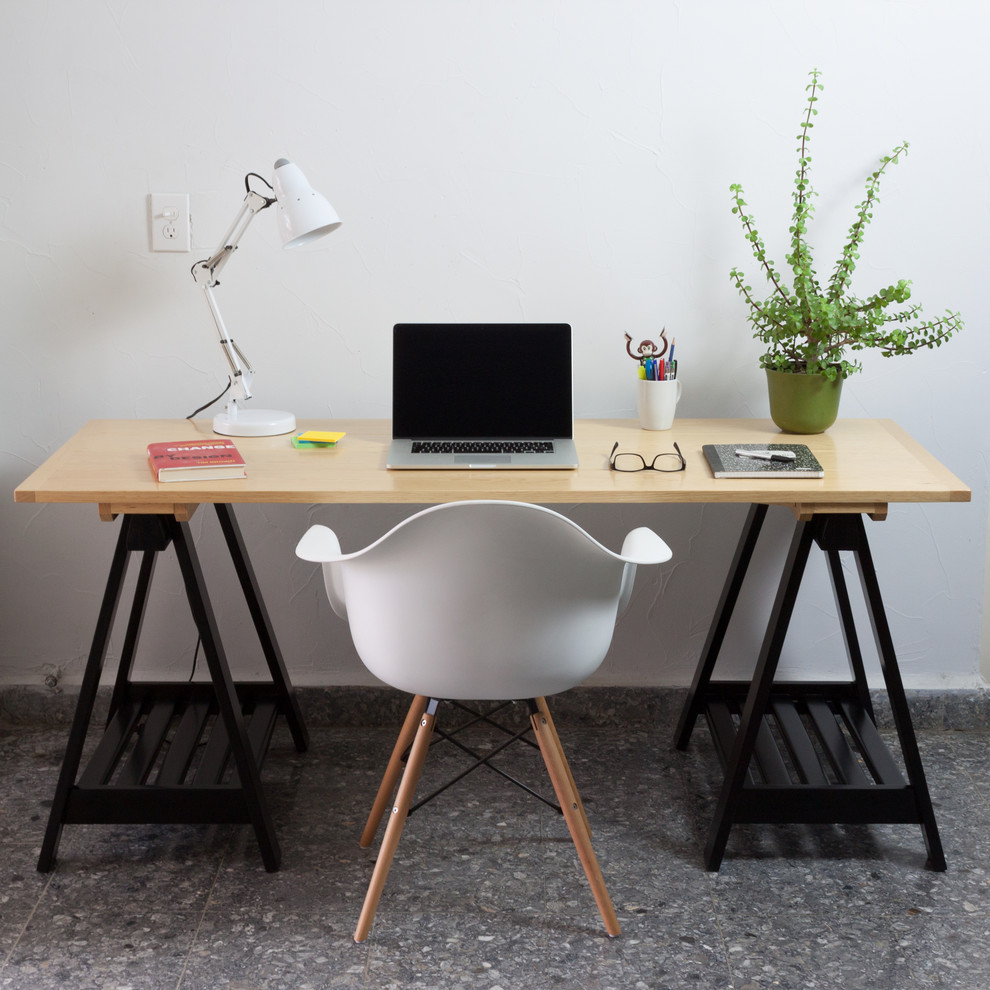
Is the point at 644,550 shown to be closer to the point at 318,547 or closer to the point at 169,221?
the point at 318,547

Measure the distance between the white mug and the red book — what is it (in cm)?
79

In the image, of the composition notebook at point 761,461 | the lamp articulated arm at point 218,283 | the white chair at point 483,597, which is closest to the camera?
the white chair at point 483,597

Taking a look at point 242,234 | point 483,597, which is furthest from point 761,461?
point 242,234

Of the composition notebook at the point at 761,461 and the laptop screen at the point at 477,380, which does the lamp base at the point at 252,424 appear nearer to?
the laptop screen at the point at 477,380

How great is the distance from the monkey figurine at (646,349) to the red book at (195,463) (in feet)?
2.64

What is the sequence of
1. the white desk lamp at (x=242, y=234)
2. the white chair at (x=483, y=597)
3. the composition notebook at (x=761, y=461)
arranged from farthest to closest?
the white desk lamp at (x=242, y=234), the composition notebook at (x=761, y=461), the white chair at (x=483, y=597)

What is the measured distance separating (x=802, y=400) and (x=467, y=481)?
0.71 meters

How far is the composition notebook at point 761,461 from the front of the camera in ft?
5.65

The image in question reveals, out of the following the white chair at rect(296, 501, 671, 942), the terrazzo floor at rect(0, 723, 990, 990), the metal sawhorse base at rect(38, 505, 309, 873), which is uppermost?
the white chair at rect(296, 501, 671, 942)

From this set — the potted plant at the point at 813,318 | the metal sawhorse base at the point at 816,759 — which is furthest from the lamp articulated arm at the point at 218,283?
the metal sawhorse base at the point at 816,759

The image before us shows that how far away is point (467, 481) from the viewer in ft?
5.65

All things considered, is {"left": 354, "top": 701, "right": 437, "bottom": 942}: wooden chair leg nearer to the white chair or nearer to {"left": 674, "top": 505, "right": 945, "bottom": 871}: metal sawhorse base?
the white chair

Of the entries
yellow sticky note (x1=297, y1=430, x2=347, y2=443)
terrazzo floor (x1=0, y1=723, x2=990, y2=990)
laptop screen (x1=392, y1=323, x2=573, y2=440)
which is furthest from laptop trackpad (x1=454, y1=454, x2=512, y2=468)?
terrazzo floor (x1=0, y1=723, x2=990, y2=990)

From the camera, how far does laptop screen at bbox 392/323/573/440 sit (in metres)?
1.96
